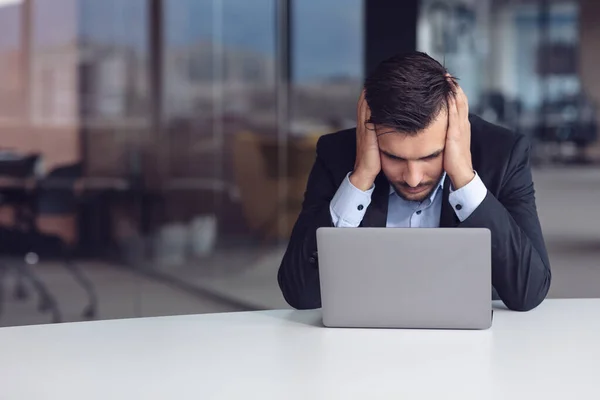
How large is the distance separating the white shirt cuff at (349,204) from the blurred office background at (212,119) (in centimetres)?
441

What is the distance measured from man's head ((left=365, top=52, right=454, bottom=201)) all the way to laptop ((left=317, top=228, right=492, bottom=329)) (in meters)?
0.43

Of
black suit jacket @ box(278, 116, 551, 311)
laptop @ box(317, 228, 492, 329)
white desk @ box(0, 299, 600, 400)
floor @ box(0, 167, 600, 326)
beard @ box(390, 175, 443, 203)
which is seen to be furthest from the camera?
floor @ box(0, 167, 600, 326)

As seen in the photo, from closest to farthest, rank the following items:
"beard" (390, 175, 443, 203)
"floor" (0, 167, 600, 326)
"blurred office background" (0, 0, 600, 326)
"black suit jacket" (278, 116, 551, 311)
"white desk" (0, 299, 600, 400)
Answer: "white desk" (0, 299, 600, 400)
"black suit jacket" (278, 116, 551, 311)
"beard" (390, 175, 443, 203)
"floor" (0, 167, 600, 326)
"blurred office background" (0, 0, 600, 326)

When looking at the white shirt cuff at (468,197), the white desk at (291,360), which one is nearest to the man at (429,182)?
the white shirt cuff at (468,197)

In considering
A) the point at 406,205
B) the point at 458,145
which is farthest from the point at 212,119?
the point at 458,145

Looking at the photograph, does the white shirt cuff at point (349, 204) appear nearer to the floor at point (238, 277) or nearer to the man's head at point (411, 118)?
the man's head at point (411, 118)

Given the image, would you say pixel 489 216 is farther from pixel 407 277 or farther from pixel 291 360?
pixel 291 360

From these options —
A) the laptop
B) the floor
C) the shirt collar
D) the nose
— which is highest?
the nose

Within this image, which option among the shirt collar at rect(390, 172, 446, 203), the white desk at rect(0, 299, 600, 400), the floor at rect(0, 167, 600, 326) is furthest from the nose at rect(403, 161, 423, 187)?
the floor at rect(0, 167, 600, 326)

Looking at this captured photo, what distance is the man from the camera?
208cm

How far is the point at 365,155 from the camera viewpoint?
86.7 inches

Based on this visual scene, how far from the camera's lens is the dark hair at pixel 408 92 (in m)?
2.10

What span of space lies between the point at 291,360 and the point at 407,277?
0.31 m

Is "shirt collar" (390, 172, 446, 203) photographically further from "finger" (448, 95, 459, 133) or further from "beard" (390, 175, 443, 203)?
"finger" (448, 95, 459, 133)
